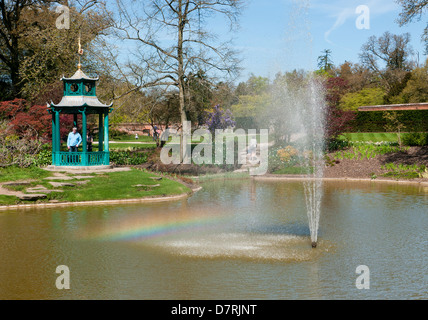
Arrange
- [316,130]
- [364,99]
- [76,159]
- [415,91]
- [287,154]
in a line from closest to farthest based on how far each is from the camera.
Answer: [76,159], [287,154], [316,130], [415,91], [364,99]

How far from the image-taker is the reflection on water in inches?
348

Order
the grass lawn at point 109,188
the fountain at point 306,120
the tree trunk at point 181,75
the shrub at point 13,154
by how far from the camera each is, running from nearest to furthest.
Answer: the grass lawn at point 109,188, the shrub at point 13,154, the fountain at point 306,120, the tree trunk at point 181,75

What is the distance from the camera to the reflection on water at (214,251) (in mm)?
8844

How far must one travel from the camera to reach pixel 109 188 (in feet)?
65.2

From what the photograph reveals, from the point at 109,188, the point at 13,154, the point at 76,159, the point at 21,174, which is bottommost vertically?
the point at 109,188

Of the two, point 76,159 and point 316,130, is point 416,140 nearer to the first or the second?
point 316,130

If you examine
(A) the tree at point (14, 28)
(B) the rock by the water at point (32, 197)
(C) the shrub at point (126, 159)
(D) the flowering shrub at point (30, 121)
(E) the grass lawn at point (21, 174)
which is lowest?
(B) the rock by the water at point (32, 197)

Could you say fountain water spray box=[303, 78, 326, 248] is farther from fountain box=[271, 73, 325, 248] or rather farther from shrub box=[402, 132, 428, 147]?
shrub box=[402, 132, 428, 147]

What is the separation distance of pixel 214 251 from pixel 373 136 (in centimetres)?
3161

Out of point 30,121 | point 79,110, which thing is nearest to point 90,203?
point 79,110

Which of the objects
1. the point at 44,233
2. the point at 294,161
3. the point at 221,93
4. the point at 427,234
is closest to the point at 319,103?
the point at 294,161

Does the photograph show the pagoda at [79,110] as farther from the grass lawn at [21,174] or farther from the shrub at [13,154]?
the grass lawn at [21,174]

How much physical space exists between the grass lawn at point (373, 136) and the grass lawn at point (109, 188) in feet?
66.7

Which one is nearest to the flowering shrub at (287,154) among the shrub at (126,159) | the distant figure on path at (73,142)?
the shrub at (126,159)
